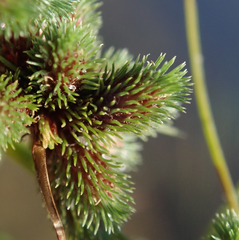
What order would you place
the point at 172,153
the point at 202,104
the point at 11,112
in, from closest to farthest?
the point at 11,112 → the point at 202,104 → the point at 172,153

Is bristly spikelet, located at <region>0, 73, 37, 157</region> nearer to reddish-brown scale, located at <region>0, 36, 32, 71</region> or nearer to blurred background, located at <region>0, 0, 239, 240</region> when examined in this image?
reddish-brown scale, located at <region>0, 36, 32, 71</region>

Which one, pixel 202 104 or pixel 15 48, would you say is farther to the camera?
pixel 202 104

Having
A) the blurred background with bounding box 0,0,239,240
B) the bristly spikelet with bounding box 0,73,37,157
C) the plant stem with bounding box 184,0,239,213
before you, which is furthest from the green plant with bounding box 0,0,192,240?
the blurred background with bounding box 0,0,239,240

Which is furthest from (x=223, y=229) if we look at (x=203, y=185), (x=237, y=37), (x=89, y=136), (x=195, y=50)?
(x=237, y=37)

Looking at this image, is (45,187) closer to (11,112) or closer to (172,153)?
(11,112)

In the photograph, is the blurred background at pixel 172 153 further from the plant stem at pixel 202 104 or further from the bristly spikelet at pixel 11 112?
the bristly spikelet at pixel 11 112

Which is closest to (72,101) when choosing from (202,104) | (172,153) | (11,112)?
(11,112)

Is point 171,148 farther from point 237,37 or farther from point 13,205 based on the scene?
point 13,205
